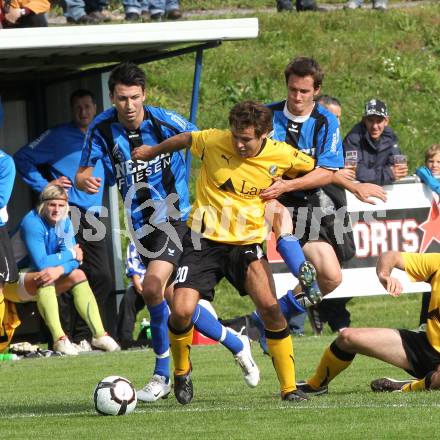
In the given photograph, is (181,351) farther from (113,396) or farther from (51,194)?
(51,194)

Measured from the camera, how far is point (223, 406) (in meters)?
8.94

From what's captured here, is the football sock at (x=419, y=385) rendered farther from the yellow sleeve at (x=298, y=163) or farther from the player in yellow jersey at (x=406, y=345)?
the yellow sleeve at (x=298, y=163)

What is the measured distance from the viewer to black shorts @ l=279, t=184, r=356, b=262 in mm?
10852

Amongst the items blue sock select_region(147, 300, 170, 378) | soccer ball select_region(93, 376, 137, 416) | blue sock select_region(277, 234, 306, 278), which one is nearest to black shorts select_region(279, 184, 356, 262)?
blue sock select_region(277, 234, 306, 278)

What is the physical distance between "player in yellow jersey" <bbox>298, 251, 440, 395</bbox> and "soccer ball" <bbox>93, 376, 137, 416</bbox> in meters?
1.51

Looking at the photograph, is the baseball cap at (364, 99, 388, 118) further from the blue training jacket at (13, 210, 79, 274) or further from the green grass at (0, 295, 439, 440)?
the blue training jacket at (13, 210, 79, 274)

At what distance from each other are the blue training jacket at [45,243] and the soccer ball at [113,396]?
5260 millimetres

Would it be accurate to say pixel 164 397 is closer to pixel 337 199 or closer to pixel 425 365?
pixel 425 365

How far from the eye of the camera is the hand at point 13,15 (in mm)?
16094

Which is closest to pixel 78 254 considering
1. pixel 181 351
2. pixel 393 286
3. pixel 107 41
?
pixel 107 41

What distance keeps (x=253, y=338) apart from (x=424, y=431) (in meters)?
7.05

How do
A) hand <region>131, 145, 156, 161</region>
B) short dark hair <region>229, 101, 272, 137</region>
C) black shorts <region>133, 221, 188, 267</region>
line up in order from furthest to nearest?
black shorts <region>133, 221, 188, 267</region> → hand <region>131, 145, 156, 161</region> → short dark hair <region>229, 101, 272, 137</region>

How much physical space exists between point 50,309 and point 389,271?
5.48 meters

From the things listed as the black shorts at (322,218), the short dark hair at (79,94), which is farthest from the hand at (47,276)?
the black shorts at (322,218)
